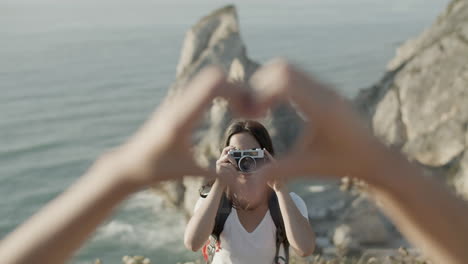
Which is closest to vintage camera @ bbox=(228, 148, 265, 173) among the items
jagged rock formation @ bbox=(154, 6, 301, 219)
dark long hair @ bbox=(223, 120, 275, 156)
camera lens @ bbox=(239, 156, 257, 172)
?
camera lens @ bbox=(239, 156, 257, 172)

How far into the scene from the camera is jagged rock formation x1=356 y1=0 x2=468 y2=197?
54.2ft

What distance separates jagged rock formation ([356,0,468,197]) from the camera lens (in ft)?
46.9

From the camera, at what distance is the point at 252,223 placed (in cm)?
378

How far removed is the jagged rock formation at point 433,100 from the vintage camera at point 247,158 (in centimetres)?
1426

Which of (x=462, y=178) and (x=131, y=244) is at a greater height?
(x=131, y=244)

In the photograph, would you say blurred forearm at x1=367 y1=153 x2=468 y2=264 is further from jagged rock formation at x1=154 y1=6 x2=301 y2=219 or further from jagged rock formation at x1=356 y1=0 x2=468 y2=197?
jagged rock formation at x1=154 y1=6 x2=301 y2=219

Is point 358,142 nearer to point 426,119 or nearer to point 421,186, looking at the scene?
point 421,186

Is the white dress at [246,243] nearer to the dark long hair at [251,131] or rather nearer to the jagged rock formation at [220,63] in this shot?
the dark long hair at [251,131]

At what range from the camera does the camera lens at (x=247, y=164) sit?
2.42m

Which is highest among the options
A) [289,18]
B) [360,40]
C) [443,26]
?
[289,18]

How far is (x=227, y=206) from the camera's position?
380 cm

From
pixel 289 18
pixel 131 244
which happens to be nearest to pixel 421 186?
pixel 131 244

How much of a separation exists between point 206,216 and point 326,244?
1288 centimetres

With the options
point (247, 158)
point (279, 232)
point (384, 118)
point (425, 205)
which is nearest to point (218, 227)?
point (279, 232)
